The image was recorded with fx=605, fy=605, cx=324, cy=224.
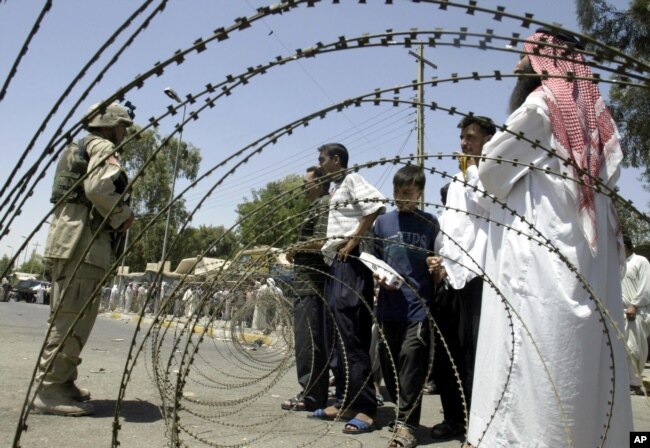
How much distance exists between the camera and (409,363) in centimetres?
382

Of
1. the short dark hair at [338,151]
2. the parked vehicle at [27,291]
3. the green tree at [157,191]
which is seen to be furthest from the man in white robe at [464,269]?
the parked vehicle at [27,291]

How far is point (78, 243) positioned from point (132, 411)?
4.07 feet

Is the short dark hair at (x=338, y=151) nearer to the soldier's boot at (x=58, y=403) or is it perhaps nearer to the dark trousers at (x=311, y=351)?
the dark trousers at (x=311, y=351)

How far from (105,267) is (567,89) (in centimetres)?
311

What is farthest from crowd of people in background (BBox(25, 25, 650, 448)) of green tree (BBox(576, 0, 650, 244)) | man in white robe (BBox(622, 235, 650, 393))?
green tree (BBox(576, 0, 650, 244))

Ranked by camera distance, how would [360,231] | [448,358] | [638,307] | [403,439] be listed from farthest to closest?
1. [638,307]
2. [360,231]
3. [448,358]
4. [403,439]

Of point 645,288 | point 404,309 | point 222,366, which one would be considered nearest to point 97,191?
point 404,309

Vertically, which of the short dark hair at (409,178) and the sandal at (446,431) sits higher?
the short dark hair at (409,178)

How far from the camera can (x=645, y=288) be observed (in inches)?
283

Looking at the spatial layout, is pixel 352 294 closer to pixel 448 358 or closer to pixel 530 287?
pixel 448 358

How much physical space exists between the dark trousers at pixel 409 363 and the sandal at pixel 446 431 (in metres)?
0.22

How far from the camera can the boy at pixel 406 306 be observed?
3752 millimetres

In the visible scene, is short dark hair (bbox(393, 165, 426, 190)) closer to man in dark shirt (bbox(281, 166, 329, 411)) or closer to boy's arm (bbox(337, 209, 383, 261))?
boy's arm (bbox(337, 209, 383, 261))

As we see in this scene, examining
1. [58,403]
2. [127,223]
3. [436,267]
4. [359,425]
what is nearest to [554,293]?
[436,267]
